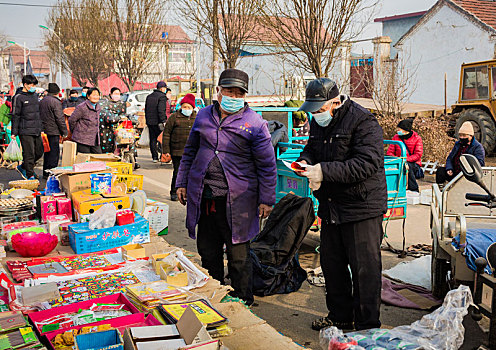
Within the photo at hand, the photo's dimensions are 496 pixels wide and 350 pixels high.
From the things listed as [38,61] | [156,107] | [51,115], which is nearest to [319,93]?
[51,115]

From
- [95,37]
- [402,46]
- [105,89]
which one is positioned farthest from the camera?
[105,89]

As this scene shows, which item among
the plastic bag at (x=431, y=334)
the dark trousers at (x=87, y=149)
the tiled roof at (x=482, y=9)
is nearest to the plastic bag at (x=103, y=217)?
the plastic bag at (x=431, y=334)

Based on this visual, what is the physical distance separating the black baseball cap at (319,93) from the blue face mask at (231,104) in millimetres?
665

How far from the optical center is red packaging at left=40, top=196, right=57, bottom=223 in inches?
204

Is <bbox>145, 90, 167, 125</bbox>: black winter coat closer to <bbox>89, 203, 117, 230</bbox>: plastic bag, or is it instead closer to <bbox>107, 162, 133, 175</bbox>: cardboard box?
<bbox>107, 162, 133, 175</bbox>: cardboard box

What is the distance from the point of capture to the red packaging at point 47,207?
519 cm

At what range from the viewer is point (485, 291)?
2.98m

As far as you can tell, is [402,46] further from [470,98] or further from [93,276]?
[93,276]

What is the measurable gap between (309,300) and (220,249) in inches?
48.0

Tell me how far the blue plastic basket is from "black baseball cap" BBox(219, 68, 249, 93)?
1505 mm

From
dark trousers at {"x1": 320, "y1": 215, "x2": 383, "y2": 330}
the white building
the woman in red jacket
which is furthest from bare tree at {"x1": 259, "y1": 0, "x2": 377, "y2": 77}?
the white building

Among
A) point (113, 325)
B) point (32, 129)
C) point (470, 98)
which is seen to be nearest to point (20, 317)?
point (113, 325)

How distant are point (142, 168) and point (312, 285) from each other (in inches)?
374

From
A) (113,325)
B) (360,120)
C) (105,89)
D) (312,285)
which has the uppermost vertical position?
(105,89)
